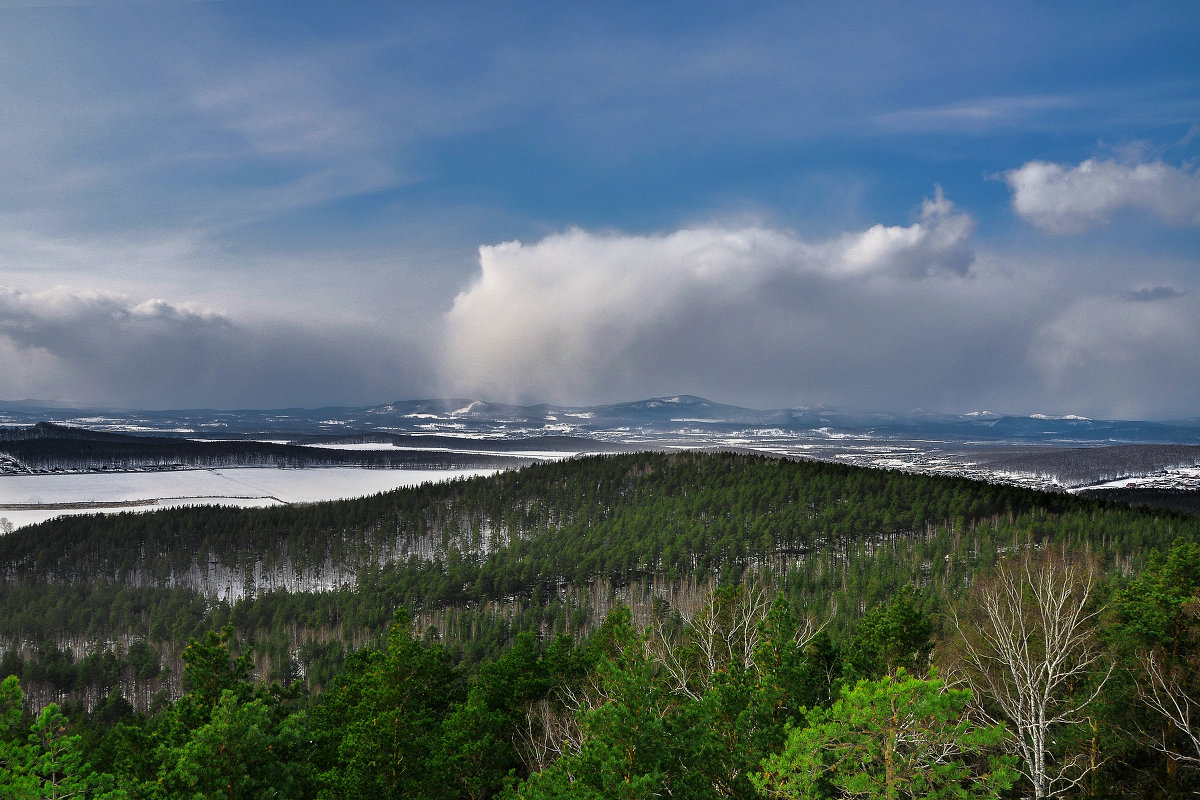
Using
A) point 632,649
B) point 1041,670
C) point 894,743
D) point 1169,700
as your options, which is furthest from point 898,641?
point 894,743

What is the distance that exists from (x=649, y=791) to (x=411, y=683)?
19327 mm

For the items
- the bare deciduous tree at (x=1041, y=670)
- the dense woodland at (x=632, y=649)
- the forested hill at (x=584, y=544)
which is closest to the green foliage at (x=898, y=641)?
the dense woodland at (x=632, y=649)

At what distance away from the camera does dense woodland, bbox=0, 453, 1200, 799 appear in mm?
16438

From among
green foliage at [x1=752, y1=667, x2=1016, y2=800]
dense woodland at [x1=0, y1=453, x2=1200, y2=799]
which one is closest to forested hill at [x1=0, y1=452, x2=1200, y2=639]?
dense woodland at [x1=0, y1=453, x2=1200, y2=799]

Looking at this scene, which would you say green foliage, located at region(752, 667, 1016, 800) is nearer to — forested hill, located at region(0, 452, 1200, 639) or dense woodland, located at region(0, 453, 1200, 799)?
dense woodland, located at region(0, 453, 1200, 799)

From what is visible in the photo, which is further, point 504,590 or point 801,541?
point 801,541

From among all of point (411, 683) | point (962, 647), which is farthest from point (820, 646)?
point (411, 683)

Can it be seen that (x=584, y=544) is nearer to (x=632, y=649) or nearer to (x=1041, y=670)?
(x=1041, y=670)

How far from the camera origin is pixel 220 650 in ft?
89.5

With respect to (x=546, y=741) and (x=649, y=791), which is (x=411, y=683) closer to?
(x=546, y=741)

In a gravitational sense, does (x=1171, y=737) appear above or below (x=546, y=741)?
above

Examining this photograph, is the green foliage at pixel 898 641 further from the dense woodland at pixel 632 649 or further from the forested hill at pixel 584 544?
the forested hill at pixel 584 544

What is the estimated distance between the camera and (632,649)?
20.7 m

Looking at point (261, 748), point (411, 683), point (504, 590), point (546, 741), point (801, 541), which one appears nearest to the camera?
point (261, 748)
